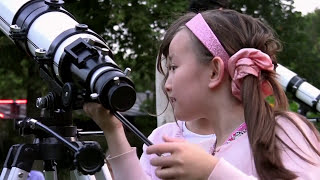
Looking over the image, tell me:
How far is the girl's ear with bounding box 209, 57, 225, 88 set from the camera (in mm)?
1625

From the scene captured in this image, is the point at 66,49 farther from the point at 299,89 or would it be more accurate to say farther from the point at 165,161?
the point at 299,89

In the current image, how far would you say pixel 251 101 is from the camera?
1.53 meters

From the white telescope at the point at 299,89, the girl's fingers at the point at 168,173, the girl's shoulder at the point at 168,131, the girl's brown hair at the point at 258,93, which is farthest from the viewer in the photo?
the white telescope at the point at 299,89

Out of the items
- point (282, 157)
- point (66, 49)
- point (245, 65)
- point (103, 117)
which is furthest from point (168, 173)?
point (66, 49)

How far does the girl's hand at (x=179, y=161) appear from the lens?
1.29m

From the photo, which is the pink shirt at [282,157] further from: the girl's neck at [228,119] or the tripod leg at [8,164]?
the tripod leg at [8,164]

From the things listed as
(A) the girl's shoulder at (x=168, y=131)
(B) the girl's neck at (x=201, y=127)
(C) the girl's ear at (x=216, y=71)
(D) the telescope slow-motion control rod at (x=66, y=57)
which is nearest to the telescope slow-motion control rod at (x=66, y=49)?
(D) the telescope slow-motion control rod at (x=66, y=57)

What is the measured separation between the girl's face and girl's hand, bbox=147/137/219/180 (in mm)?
308

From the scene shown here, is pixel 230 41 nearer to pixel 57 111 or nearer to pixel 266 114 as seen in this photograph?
pixel 266 114

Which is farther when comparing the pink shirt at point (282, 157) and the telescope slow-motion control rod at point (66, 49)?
the telescope slow-motion control rod at point (66, 49)

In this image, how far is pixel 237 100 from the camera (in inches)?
64.7

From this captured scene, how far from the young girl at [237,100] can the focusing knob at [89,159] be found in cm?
16

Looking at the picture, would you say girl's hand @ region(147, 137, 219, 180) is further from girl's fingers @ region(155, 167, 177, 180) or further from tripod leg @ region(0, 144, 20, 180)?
tripod leg @ region(0, 144, 20, 180)

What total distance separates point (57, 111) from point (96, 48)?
0.90 feet
